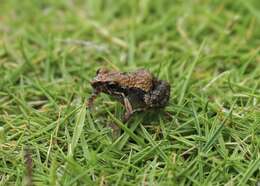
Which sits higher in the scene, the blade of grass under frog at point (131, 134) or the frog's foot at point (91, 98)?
the frog's foot at point (91, 98)

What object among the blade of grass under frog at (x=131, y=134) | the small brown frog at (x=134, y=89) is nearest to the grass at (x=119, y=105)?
the blade of grass under frog at (x=131, y=134)

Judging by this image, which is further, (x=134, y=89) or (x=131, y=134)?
(x=134, y=89)

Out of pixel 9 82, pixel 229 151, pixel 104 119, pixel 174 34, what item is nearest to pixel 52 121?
pixel 104 119

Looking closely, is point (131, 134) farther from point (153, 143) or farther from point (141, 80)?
point (141, 80)

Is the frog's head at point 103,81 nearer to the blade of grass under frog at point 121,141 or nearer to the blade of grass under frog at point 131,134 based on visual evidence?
the blade of grass under frog at point 131,134

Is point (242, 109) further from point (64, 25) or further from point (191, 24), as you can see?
point (64, 25)

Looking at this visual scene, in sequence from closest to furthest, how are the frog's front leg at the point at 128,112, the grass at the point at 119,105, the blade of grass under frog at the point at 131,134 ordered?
the grass at the point at 119,105 < the blade of grass under frog at the point at 131,134 < the frog's front leg at the point at 128,112

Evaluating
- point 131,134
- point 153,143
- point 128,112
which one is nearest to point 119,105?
point 128,112
